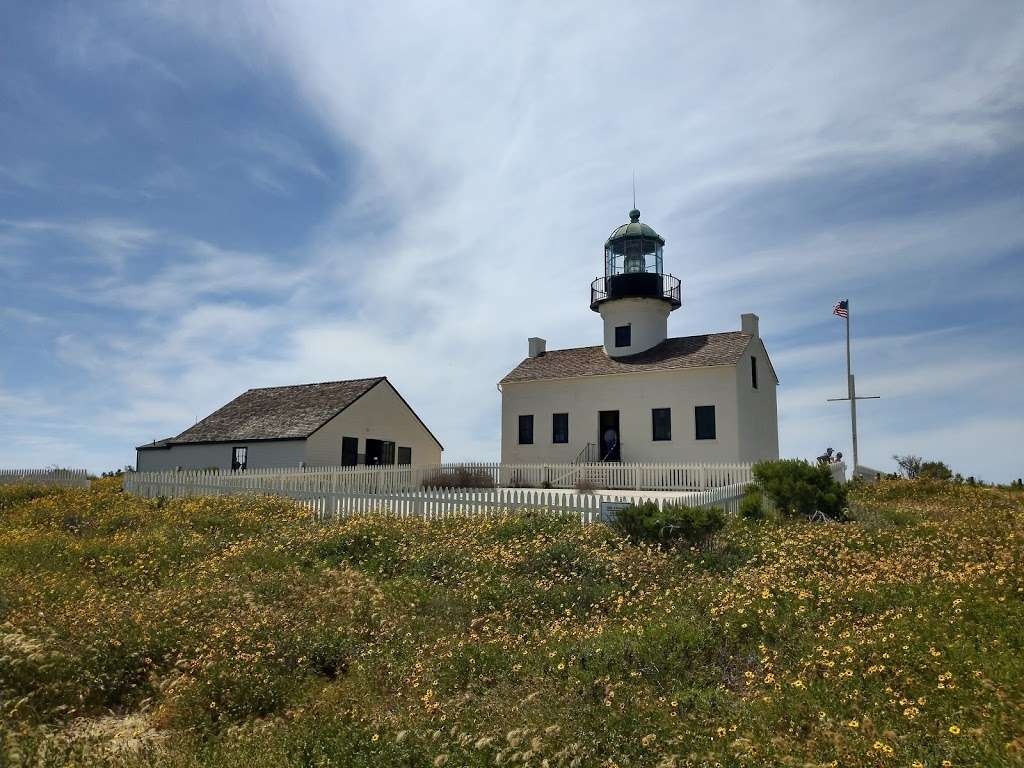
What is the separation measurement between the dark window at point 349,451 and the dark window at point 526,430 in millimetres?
6755

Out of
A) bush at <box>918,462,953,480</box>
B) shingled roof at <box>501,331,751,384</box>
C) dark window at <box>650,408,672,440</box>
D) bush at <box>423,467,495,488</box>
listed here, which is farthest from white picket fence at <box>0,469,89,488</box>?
bush at <box>918,462,953,480</box>

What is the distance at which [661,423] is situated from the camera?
26875 millimetres

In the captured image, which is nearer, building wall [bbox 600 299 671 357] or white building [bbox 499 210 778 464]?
white building [bbox 499 210 778 464]

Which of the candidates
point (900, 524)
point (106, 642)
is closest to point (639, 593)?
point (106, 642)

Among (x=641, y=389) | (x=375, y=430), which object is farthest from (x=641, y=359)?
(x=375, y=430)

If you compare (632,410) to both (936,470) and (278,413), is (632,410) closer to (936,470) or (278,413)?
(936,470)

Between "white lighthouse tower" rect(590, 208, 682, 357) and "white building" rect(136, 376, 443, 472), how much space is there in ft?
32.3

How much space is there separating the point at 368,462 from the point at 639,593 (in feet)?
72.8

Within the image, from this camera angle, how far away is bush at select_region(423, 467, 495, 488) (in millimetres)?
24484

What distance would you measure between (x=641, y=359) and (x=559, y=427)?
4.30 m

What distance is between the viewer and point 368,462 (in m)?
29.6

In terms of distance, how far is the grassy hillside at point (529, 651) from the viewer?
16.1 ft

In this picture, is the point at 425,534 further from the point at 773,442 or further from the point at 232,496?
the point at 773,442

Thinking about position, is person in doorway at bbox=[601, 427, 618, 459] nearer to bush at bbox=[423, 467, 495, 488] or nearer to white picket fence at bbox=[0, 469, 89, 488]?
bush at bbox=[423, 467, 495, 488]
